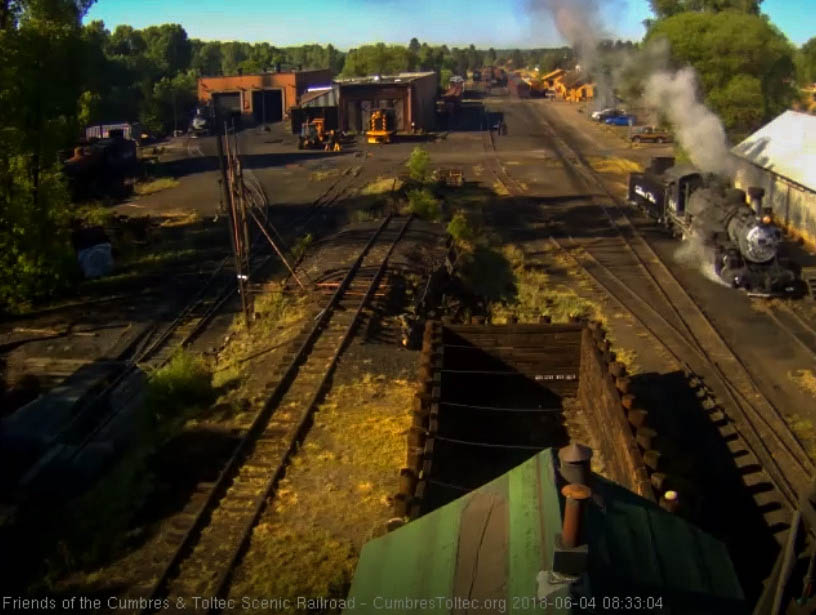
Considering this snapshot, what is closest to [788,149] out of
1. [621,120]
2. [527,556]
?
[527,556]

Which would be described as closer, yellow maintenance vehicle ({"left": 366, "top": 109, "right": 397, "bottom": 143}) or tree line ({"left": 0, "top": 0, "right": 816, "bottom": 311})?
tree line ({"left": 0, "top": 0, "right": 816, "bottom": 311})

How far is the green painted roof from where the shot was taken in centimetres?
444

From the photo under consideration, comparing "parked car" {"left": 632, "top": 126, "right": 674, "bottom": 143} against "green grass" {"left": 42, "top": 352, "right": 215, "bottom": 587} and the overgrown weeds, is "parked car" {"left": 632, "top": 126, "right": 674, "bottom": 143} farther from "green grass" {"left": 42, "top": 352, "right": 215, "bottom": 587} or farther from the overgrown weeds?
the overgrown weeds

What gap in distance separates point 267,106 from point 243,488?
219 ft

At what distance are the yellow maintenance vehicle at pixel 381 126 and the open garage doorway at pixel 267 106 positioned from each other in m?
19.0

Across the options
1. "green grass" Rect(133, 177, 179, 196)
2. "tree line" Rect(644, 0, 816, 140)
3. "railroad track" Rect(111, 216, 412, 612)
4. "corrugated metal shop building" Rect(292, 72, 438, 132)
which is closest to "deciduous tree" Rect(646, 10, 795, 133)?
"tree line" Rect(644, 0, 816, 140)

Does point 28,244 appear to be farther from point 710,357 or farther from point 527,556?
point 527,556

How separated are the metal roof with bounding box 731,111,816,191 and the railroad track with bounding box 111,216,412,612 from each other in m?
15.7

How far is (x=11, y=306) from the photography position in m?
20.0

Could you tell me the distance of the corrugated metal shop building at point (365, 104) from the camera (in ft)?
186

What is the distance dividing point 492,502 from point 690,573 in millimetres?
1222

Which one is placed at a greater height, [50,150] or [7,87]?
[7,87]

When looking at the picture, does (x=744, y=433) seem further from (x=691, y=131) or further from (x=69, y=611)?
(x=691, y=131)

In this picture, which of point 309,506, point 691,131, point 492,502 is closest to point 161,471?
point 309,506
